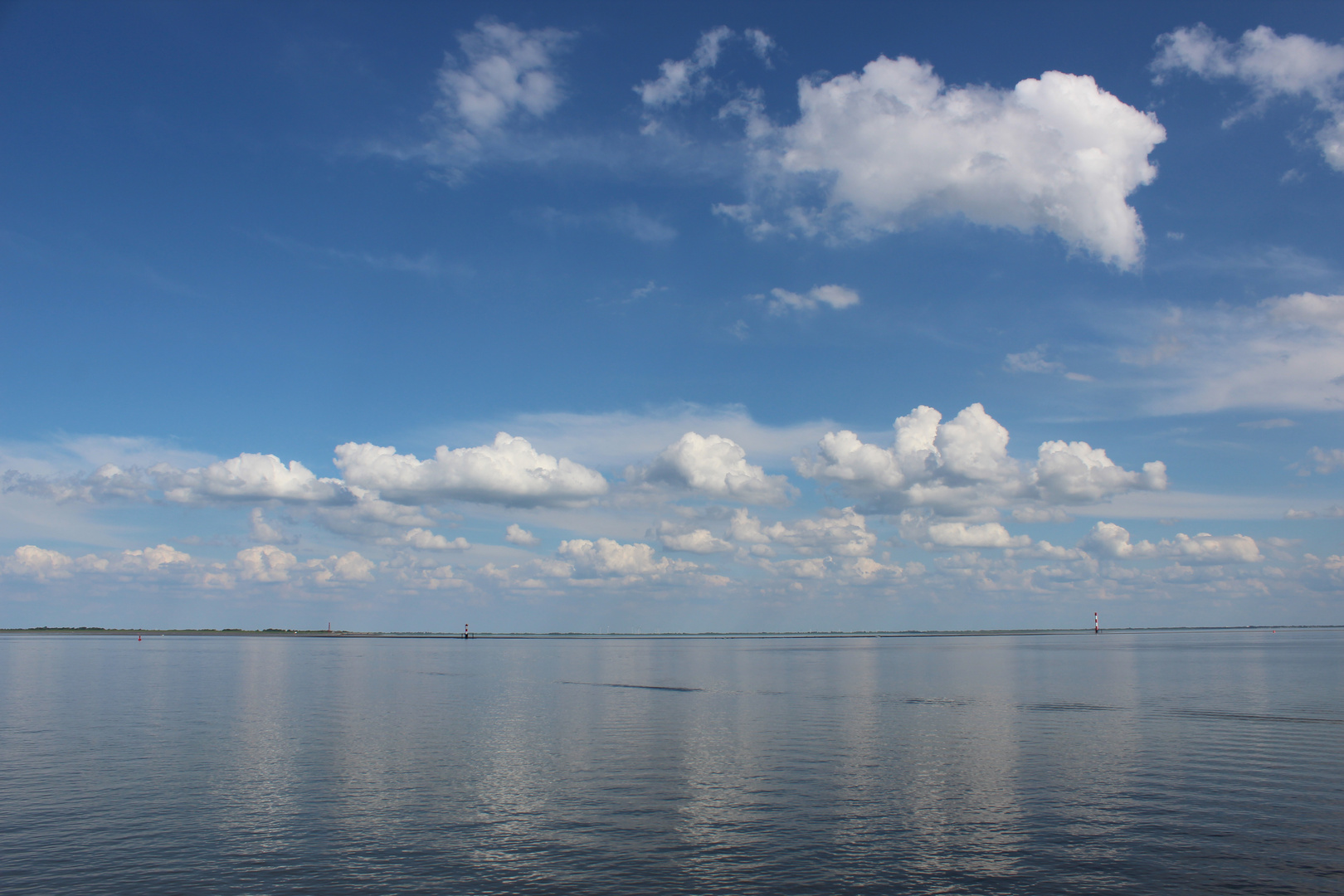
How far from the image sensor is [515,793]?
41.9 meters

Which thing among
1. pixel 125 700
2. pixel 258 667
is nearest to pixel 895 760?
pixel 125 700

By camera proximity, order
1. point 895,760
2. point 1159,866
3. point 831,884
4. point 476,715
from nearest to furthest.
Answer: point 831,884, point 1159,866, point 895,760, point 476,715

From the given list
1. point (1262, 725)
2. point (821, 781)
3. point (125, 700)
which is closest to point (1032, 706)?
point (1262, 725)

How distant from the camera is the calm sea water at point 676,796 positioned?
29.3 metres

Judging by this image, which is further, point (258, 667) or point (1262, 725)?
point (258, 667)

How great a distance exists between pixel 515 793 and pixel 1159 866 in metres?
27.9

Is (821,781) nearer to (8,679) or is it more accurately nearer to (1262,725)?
(1262,725)

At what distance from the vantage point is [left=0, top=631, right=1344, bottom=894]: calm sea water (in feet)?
96.0

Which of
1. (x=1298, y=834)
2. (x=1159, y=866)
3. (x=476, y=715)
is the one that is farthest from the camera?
(x=476, y=715)

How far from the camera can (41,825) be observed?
3588 cm

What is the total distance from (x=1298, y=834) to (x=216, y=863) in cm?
4167

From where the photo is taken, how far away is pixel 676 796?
41.2 metres

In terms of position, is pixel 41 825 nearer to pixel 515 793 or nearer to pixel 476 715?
pixel 515 793

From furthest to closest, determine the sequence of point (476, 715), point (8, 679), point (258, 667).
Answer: point (258, 667)
point (8, 679)
point (476, 715)
